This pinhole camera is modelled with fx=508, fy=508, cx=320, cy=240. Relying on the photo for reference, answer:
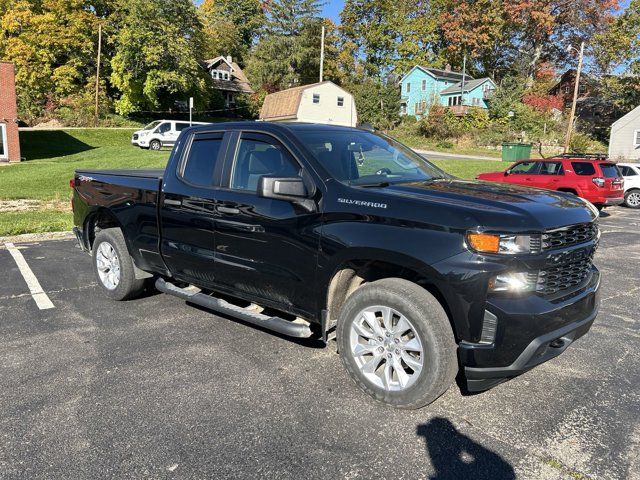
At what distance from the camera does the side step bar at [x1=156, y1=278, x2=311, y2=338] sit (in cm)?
381

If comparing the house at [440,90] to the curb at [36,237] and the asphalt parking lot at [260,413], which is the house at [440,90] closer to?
the curb at [36,237]

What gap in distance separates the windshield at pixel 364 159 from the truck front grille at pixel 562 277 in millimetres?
1325

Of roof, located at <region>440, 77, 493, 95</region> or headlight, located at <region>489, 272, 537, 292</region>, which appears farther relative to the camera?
roof, located at <region>440, 77, 493, 95</region>

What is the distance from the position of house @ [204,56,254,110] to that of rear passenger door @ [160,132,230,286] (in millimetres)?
57526

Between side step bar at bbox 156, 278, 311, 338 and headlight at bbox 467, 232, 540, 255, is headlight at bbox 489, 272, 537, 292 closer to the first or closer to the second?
headlight at bbox 467, 232, 540, 255

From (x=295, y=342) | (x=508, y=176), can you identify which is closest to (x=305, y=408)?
(x=295, y=342)

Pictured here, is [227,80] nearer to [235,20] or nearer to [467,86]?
[235,20]

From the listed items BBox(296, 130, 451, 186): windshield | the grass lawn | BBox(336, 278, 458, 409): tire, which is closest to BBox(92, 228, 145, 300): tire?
BBox(296, 130, 451, 186): windshield

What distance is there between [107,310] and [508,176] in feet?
43.6

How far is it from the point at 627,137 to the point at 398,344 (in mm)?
44735

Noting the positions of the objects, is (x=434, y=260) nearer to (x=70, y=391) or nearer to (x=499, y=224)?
(x=499, y=224)

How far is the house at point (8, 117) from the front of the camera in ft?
81.3

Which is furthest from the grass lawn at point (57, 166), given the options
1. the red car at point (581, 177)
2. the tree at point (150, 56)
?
the tree at point (150, 56)

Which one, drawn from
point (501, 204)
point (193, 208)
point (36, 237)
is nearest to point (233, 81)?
point (36, 237)
